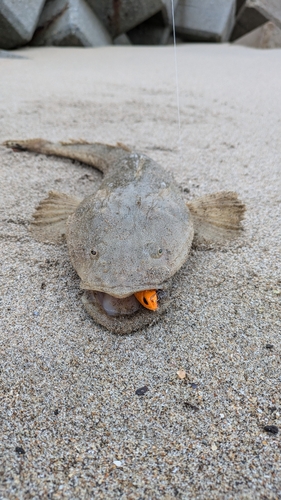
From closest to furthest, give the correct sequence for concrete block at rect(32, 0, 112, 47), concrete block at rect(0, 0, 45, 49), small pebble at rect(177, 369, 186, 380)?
small pebble at rect(177, 369, 186, 380) < concrete block at rect(0, 0, 45, 49) < concrete block at rect(32, 0, 112, 47)

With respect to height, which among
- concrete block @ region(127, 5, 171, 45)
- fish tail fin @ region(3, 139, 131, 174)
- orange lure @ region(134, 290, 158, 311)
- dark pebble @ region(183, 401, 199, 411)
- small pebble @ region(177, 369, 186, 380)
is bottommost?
dark pebble @ region(183, 401, 199, 411)

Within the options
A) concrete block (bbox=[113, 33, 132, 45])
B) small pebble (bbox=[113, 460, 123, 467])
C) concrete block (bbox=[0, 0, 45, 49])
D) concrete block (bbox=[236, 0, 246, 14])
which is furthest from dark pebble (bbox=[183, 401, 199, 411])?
concrete block (bbox=[236, 0, 246, 14])

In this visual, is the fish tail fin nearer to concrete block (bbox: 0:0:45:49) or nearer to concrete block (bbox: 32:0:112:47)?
concrete block (bbox: 0:0:45:49)

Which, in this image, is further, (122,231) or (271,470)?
(122,231)

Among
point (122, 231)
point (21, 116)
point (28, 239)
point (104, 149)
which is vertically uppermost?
point (21, 116)

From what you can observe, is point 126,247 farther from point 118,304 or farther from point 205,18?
point 205,18

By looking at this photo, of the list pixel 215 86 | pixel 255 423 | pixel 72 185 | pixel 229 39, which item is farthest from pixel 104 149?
pixel 229 39

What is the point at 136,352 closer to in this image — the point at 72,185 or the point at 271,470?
the point at 271,470

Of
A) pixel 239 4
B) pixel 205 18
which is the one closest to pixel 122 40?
pixel 205 18
